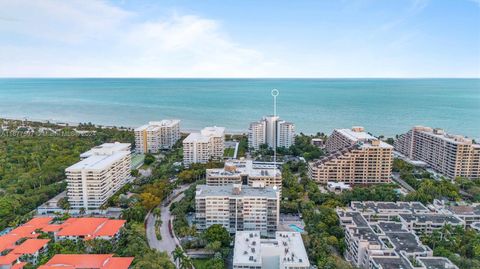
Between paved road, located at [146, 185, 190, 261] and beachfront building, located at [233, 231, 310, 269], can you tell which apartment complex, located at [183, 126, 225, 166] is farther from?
beachfront building, located at [233, 231, 310, 269]

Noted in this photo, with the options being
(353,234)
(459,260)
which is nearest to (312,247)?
(353,234)

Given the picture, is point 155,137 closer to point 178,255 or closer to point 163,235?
point 163,235

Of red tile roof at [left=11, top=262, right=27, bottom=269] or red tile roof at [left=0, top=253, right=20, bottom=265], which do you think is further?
red tile roof at [left=0, top=253, right=20, bottom=265]

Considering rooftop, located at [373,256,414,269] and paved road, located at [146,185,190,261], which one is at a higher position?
rooftop, located at [373,256,414,269]

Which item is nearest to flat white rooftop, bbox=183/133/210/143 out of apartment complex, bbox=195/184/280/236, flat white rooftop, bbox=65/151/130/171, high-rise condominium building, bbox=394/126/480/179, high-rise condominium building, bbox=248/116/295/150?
flat white rooftop, bbox=65/151/130/171

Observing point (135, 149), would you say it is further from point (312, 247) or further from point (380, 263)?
point (380, 263)

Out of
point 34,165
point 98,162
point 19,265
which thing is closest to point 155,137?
point 34,165
